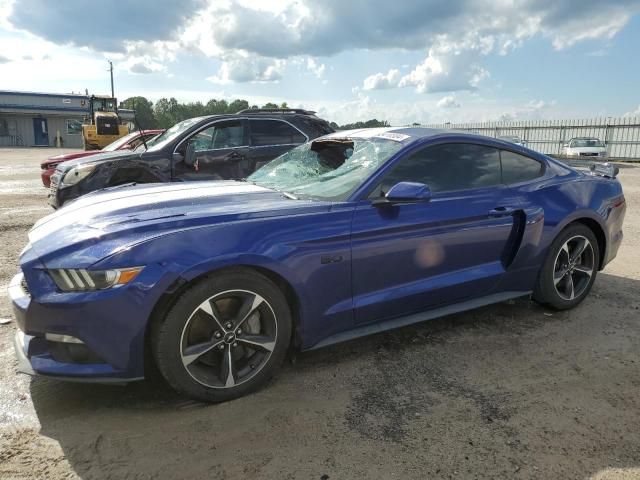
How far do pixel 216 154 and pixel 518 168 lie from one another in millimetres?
4619

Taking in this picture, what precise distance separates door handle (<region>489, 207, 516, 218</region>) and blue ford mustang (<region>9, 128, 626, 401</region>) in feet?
0.03

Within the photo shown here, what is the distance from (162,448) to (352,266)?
1.44 metres

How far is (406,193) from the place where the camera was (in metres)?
3.07

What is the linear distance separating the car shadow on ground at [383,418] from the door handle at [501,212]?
93cm

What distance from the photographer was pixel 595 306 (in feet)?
14.3

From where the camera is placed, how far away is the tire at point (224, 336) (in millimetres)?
2570

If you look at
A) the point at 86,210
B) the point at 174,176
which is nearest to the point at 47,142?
the point at 174,176

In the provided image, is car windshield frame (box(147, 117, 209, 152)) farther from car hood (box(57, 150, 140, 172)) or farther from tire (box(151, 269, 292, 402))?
tire (box(151, 269, 292, 402))

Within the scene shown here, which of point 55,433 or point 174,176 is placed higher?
point 174,176

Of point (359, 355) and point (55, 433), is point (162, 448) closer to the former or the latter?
point (55, 433)

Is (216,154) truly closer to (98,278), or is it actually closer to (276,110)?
(276,110)

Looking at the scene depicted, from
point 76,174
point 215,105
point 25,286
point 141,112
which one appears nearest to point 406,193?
point 25,286

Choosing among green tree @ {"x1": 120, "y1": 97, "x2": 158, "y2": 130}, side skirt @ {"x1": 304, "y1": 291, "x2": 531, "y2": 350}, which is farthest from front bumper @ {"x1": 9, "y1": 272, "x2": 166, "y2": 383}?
→ green tree @ {"x1": 120, "y1": 97, "x2": 158, "y2": 130}

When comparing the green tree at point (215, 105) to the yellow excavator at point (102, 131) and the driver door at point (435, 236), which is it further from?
the driver door at point (435, 236)
